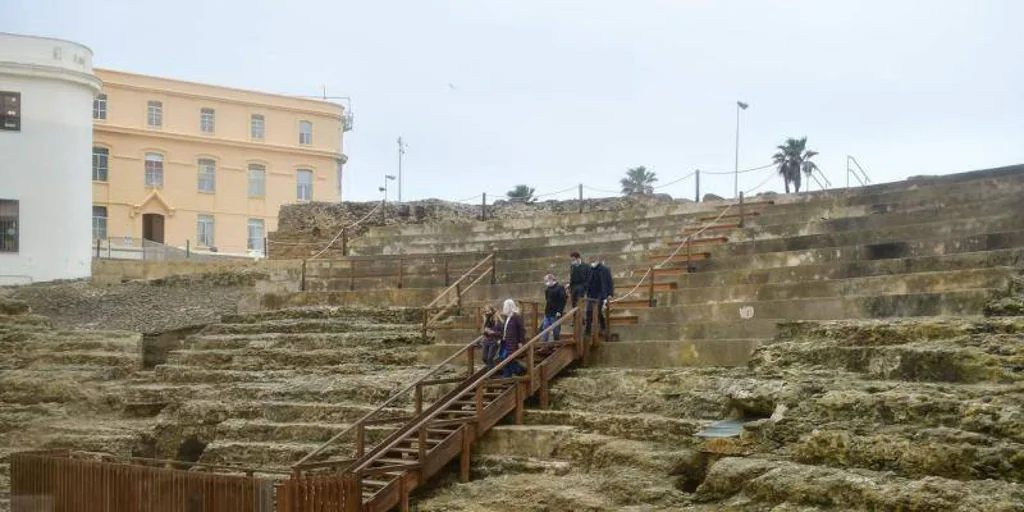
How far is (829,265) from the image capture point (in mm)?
15500

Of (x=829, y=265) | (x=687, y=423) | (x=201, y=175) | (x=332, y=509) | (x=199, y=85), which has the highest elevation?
(x=199, y=85)

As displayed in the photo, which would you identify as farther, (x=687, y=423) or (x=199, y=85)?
(x=199, y=85)

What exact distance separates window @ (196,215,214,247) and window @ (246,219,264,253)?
1451 millimetres

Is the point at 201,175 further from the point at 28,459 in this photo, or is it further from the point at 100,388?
the point at 28,459

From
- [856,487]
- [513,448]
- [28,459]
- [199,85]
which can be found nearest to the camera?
[856,487]

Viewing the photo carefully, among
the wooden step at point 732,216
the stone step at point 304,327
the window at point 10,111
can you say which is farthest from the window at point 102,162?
the wooden step at point 732,216

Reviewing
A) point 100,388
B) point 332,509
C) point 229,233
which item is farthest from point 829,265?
point 229,233

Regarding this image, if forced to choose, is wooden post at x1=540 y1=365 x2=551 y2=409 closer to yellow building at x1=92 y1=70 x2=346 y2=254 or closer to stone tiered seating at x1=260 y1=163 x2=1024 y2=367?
stone tiered seating at x1=260 y1=163 x2=1024 y2=367

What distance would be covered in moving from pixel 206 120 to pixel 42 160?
58.7ft

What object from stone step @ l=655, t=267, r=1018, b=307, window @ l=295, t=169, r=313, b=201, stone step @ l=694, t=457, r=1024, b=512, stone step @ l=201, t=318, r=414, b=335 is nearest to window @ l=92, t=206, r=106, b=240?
window @ l=295, t=169, r=313, b=201

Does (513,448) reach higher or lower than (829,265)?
lower

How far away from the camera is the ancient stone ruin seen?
10.3 meters

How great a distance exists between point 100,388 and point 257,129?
2636 cm

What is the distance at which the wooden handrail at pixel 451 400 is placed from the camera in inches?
512
